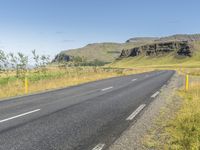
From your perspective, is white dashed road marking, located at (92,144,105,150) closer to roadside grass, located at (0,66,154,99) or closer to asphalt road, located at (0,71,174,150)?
asphalt road, located at (0,71,174,150)

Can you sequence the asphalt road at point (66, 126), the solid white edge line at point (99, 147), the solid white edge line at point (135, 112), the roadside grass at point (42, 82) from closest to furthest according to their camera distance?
1. the solid white edge line at point (99, 147)
2. the asphalt road at point (66, 126)
3. the solid white edge line at point (135, 112)
4. the roadside grass at point (42, 82)

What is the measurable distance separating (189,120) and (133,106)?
12.6 ft

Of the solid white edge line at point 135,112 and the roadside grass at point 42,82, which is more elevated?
the solid white edge line at point 135,112

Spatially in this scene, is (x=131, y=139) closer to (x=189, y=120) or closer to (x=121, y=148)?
(x=121, y=148)

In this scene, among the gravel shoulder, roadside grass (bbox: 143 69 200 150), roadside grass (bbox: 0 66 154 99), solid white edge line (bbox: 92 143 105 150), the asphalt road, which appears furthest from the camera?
roadside grass (bbox: 0 66 154 99)

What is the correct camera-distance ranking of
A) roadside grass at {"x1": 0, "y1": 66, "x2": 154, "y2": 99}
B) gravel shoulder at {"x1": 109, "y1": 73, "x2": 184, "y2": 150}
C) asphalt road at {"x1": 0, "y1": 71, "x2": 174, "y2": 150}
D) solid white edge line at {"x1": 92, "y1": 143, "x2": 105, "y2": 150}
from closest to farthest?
1. solid white edge line at {"x1": 92, "y1": 143, "x2": 105, "y2": 150}
2. gravel shoulder at {"x1": 109, "y1": 73, "x2": 184, "y2": 150}
3. asphalt road at {"x1": 0, "y1": 71, "x2": 174, "y2": 150}
4. roadside grass at {"x1": 0, "y1": 66, "x2": 154, "y2": 99}

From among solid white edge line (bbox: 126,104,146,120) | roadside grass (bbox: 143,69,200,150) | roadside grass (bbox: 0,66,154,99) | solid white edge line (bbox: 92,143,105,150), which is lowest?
roadside grass (bbox: 0,66,154,99)

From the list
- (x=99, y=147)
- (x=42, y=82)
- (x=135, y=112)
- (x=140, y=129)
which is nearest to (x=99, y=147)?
(x=99, y=147)

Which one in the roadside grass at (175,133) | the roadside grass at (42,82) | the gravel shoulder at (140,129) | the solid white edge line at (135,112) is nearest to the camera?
the roadside grass at (175,133)

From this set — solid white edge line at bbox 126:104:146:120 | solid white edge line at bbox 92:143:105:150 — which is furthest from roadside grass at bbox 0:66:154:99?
solid white edge line at bbox 92:143:105:150

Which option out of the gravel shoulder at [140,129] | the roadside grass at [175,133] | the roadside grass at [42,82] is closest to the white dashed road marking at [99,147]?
the gravel shoulder at [140,129]

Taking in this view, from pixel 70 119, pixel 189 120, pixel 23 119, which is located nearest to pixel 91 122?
pixel 70 119

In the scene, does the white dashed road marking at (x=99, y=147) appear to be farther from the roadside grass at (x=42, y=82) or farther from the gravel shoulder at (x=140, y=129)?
the roadside grass at (x=42, y=82)

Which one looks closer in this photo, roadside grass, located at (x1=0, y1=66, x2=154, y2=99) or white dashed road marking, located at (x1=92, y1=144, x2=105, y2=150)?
white dashed road marking, located at (x1=92, y1=144, x2=105, y2=150)
